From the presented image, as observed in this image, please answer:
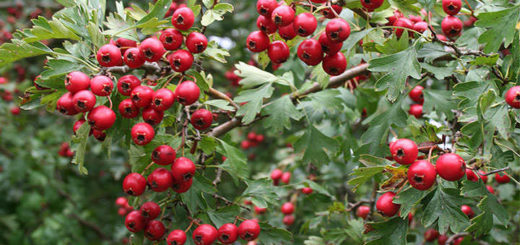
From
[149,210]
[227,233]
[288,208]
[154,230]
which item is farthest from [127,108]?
[288,208]

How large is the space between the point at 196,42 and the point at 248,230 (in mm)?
834

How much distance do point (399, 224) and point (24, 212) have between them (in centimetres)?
434

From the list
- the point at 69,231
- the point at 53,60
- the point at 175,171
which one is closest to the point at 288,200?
the point at 175,171

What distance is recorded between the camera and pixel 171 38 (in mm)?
1608

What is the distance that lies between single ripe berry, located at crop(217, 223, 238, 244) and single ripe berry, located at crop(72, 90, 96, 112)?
737mm

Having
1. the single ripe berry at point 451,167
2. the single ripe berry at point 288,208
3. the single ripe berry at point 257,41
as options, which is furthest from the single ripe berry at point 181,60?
the single ripe berry at point 288,208

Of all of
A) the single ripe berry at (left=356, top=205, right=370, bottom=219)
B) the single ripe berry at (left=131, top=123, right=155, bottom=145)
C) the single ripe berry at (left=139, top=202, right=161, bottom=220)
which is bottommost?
the single ripe berry at (left=356, top=205, right=370, bottom=219)

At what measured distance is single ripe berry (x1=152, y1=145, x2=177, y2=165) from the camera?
5.18ft

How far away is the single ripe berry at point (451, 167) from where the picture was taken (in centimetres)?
134

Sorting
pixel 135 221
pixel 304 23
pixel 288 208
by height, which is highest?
pixel 304 23

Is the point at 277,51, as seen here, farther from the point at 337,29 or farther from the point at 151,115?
the point at 151,115

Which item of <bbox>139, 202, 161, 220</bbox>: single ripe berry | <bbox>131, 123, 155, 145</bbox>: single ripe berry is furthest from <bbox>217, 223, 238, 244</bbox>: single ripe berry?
<bbox>131, 123, 155, 145</bbox>: single ripe berry

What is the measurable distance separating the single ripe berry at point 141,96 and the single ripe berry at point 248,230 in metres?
0.69

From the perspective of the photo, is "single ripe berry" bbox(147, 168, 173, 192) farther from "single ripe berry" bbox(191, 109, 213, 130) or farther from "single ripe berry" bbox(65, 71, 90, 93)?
"single ripe berry" bbox(65, 71, 90, 93)
